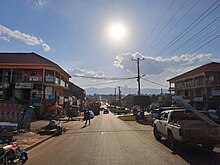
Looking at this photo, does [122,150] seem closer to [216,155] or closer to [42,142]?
[216,155]

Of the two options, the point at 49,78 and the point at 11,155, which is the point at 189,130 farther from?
the point at 49,78

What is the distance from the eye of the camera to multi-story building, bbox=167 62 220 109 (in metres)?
53.8

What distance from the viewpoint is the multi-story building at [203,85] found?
2119 inches

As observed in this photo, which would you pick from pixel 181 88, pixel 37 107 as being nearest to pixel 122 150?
pixel 37 107

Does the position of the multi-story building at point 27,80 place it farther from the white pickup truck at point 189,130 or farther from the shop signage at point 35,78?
the white pickup truck at point 189,130

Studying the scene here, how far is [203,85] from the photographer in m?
60.9

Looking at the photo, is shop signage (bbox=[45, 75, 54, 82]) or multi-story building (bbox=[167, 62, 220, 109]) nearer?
shop signage (bbox=[45, 75, 54, 82])

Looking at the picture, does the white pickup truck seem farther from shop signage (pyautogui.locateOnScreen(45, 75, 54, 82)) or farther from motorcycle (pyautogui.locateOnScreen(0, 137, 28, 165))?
shop signage (pyautogui.locateOnScreen(45, 75, 54, 82))

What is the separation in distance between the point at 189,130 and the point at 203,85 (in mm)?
52216

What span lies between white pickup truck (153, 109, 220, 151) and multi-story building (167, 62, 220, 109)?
36206 millimetres

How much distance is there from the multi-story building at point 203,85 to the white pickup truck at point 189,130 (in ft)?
119

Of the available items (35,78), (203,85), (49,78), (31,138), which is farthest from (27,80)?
(203,85)

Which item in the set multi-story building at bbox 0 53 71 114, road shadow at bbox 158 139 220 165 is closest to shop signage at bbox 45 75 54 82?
multi-story building at bbox 0 53 71 114

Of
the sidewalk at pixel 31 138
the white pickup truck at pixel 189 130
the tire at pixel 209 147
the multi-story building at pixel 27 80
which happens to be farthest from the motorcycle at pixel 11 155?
the multi-story building at pixel 27 80
